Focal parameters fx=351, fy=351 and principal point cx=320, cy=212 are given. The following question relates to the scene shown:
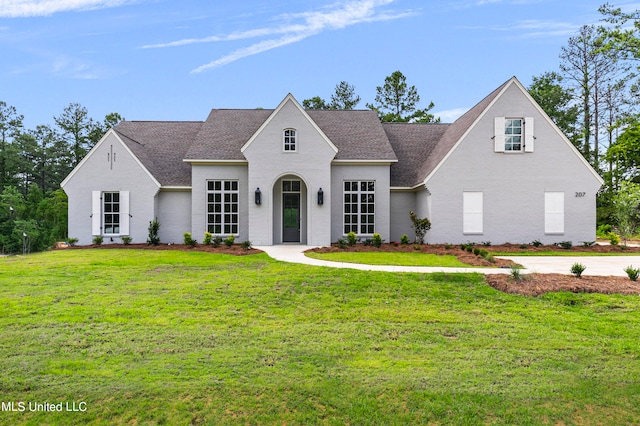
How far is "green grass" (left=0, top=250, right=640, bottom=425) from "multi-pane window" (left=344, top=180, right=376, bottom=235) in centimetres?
881

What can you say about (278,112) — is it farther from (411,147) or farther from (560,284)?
(560,284)

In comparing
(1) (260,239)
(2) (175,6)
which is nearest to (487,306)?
(1) (260,239)

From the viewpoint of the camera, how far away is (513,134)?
1680 centimetres

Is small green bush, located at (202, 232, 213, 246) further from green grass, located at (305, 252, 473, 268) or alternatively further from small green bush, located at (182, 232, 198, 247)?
green grass, located at (305, 252, 473, 268)

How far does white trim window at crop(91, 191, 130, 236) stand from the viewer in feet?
56.6

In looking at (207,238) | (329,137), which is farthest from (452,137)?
(207,238)

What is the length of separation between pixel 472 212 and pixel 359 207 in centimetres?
539

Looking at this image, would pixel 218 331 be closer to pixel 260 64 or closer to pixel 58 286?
pixel 58 286

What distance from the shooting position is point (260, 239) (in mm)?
16656

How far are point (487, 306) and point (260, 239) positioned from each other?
11276mm

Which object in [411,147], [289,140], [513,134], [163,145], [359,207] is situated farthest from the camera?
[411,147]

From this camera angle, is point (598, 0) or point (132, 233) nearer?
point (598, 0)

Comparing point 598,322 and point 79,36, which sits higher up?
point 79,36

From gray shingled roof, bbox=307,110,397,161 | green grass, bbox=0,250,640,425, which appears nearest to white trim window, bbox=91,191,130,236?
green grass, bbox=0,250,640,425
